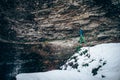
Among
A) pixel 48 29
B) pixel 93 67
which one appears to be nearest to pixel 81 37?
pixel 48 29

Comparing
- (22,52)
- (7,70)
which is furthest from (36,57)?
(7,70)

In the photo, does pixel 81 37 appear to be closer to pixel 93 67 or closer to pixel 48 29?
pixel 48 29

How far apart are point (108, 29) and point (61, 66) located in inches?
188

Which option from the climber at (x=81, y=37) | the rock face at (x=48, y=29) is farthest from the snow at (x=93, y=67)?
the rock face at (x=48, y=29)

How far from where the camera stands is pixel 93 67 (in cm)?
1362

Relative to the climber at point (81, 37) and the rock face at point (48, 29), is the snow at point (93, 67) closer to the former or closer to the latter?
the climber at point (81, 37)

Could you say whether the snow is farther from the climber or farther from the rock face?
the rock face

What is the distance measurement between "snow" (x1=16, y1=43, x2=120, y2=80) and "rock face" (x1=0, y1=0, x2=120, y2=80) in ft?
7.85

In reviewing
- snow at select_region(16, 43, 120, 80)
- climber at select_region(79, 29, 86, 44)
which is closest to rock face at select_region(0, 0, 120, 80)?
climber at select_region(79, 29, 86, 44)

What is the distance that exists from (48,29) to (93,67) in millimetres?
6277

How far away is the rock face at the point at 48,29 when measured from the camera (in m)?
17.4

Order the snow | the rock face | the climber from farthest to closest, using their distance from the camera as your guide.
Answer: the rock face, the climber, the snow

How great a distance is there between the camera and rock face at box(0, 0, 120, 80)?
1744cm

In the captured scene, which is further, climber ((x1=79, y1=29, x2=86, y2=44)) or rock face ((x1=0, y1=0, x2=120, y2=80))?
rock face ((x1=0, y1=0, x2=120, y2=80))
